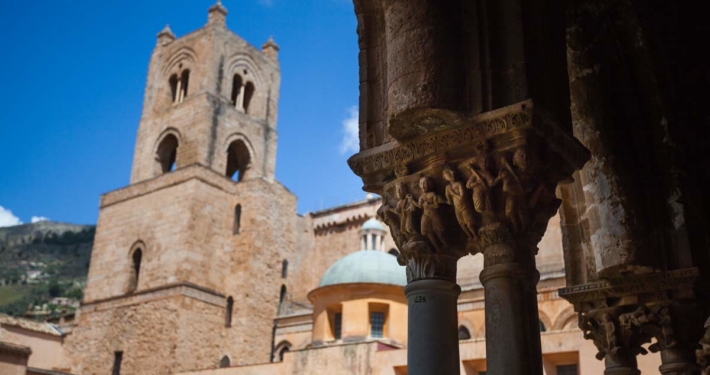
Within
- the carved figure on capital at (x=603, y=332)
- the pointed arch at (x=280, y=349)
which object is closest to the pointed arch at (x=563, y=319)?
the pointed arch at (x=280, y=349)

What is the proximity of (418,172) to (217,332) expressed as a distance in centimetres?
2531

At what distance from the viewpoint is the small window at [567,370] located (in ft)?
56.0

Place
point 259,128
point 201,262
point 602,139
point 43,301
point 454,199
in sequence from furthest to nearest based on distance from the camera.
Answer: point 43,301, point 259,128, point 201,262, point 602,139, point 454,199

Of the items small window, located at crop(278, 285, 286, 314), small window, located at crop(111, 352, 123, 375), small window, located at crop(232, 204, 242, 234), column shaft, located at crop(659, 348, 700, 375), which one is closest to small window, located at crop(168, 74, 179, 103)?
small window, located at crop(232, 204, 242, 234)

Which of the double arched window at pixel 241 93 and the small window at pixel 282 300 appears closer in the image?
the small window at pixel 282 300

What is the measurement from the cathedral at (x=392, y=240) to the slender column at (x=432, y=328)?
0.03 feet

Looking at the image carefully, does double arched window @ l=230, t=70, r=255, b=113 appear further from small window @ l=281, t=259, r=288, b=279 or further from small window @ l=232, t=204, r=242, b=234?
small window @ l=281, t=259, r=288, b=279

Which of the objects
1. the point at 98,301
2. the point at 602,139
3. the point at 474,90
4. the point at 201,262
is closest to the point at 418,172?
the point at 474,90

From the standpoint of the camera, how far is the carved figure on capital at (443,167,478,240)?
→ 4.02 m

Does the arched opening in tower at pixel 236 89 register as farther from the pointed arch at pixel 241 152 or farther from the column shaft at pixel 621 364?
the column shaft at pixel 621 364

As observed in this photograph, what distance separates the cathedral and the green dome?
0.07 metres

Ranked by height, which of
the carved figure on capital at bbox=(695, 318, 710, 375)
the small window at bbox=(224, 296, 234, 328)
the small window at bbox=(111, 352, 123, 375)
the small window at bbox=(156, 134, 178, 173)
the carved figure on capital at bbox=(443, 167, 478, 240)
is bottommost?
the carved figure on capital at bbox=(695, 318, 710, 375)

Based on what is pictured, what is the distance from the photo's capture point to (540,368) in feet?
12.3

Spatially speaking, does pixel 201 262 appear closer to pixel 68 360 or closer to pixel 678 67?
pixel 68 360
